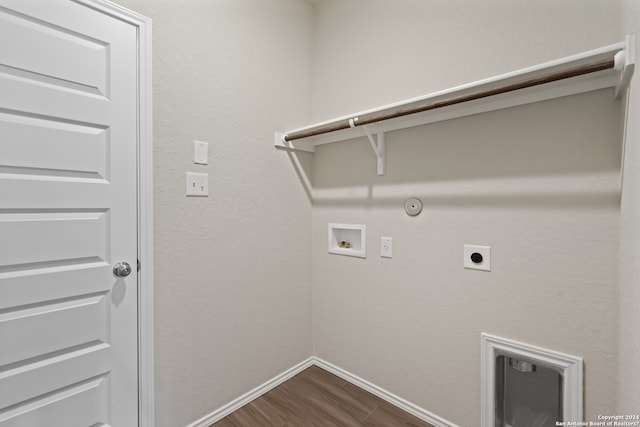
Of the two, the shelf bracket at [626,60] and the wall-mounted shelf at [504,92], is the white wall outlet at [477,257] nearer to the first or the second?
the wall-mounted shelf at [504,92]

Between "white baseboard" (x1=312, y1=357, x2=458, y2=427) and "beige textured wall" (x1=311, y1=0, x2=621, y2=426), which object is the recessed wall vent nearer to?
"beige textured wall" (x1=311, y1=0, x2=621, y2=426)

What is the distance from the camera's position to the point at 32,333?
106 centimetres

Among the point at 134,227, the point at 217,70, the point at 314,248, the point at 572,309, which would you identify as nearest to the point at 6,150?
the point at 134,227

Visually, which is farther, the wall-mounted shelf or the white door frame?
the white door frame

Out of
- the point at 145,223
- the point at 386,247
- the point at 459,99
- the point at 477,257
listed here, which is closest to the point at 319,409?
the point at 386,247

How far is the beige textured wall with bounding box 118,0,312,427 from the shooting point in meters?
1.40

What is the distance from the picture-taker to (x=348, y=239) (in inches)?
77.3

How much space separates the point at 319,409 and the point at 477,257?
1255mm

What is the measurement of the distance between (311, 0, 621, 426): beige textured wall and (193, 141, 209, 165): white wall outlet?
0.82 metres

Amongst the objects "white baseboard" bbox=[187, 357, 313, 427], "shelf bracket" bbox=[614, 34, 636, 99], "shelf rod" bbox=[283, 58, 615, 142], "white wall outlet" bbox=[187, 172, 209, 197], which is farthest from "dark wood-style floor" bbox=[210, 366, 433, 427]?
"shelf bracket" bbox=[614, 34, 636, 99]

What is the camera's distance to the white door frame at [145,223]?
1.29m

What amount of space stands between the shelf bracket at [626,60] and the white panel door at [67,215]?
184 centimetres

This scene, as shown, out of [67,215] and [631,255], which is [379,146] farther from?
[67,215]

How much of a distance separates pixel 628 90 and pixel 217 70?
1.77 meters
